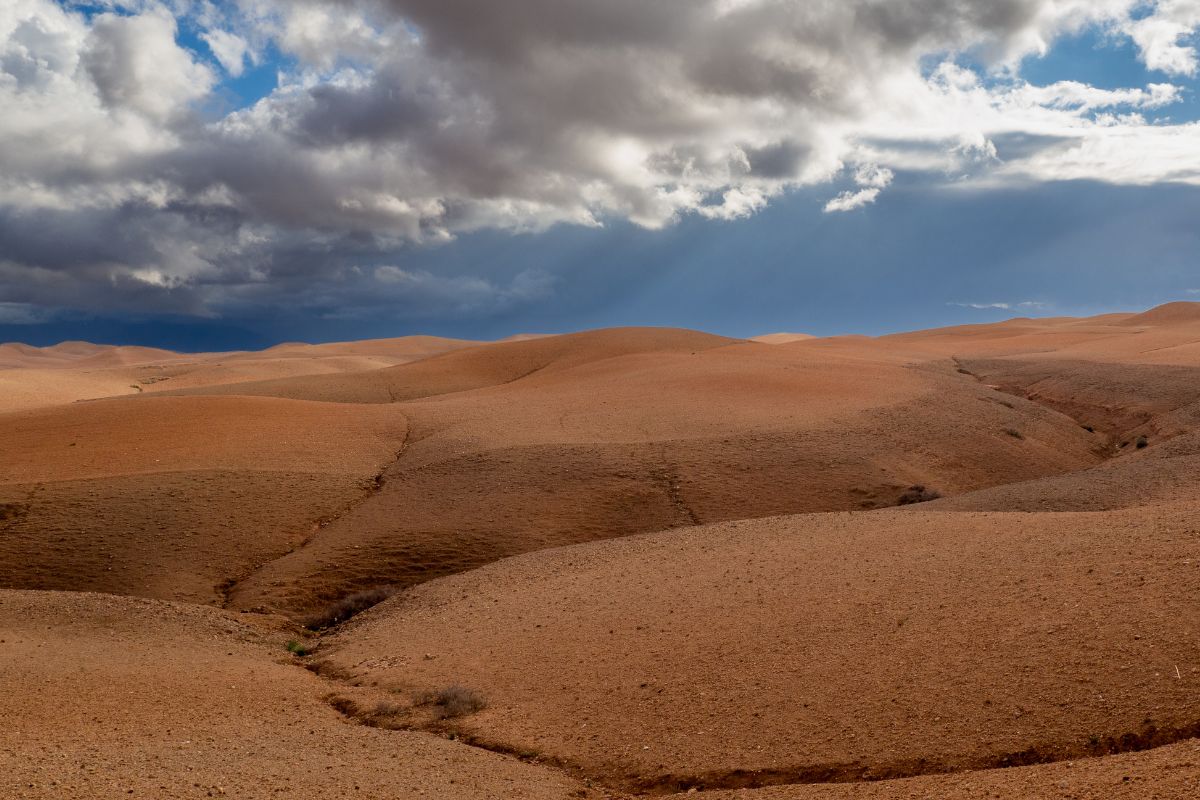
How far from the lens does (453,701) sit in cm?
1204

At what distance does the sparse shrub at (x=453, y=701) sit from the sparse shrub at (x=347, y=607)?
693 cm

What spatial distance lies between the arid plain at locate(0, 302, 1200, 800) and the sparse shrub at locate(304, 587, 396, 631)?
4.2 inches

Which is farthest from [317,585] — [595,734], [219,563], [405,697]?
[595,734]

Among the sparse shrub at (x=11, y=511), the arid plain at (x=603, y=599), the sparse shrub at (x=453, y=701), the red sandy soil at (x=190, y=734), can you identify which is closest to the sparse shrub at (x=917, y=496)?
the arid plain at (x=603, y=599)

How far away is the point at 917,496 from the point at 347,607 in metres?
15.6

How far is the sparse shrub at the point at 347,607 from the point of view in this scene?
18906 mm

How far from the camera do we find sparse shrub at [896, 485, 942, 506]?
2575 cm

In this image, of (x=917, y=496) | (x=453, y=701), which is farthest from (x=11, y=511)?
(x=917, y=496)

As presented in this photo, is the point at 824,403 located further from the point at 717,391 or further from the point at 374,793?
the point at 374,793

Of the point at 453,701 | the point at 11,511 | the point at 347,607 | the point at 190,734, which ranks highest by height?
the point at 11,511

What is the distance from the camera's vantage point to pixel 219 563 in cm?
2186

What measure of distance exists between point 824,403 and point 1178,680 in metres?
27.4

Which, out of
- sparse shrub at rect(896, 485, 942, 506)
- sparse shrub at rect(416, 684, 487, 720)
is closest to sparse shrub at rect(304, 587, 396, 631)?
sparse shrub at rect(416, 684, 487, 720)

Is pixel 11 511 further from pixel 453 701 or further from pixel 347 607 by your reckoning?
pixel 453 701
